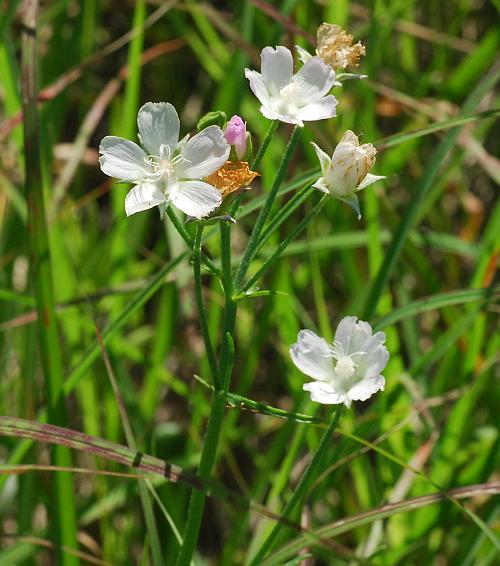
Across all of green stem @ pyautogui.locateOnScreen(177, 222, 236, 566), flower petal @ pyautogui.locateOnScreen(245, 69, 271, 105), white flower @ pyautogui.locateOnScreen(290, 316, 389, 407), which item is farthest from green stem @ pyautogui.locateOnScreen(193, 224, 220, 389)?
flower petal @ pyautogui.locateOnScreen(245, 69, 271, 105)

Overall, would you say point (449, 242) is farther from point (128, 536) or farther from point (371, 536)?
point (128, 536)

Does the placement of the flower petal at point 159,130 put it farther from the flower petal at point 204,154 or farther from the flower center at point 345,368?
the flower center at point 345,368

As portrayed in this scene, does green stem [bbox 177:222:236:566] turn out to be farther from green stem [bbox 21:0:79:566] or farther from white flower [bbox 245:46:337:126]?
green stem [bbox 21:0:79:566]

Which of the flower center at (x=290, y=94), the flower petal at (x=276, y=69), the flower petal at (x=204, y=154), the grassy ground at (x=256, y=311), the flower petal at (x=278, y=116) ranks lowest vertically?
the grassy ground at (x=256, y=311)

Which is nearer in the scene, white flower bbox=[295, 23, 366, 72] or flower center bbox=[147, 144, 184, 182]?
flower center bbox=[147, 144, 184, 182]

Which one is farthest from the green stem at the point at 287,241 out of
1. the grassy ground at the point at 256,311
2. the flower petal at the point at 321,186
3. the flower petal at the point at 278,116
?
the grassy ground at the point at 256,311

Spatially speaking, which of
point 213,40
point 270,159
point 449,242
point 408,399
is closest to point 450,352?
point 408,399

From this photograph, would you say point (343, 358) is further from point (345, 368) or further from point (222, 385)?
point (222, 385)

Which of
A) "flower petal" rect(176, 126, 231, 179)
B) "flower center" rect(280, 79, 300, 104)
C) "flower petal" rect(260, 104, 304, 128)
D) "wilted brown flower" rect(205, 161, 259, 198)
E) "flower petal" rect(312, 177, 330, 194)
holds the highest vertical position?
"flower center" rect(280, 79, 300, 104)
